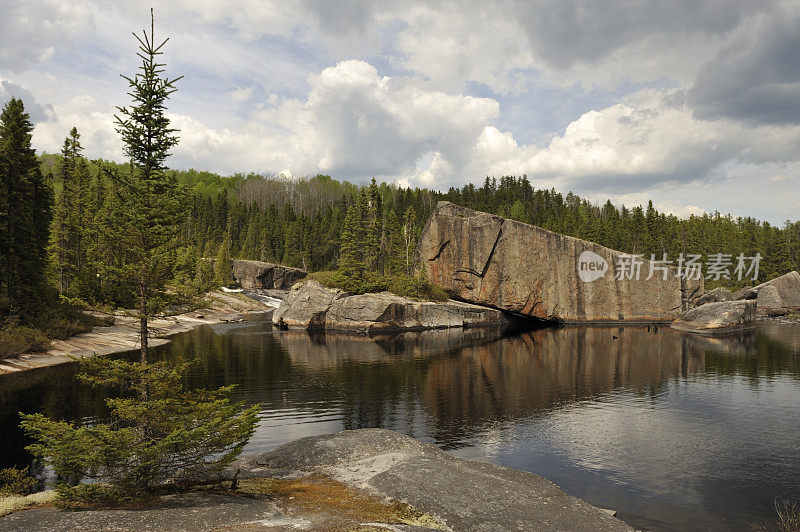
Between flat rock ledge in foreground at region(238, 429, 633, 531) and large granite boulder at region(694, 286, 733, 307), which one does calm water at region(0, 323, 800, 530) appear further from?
large granite boulder at region(694, 286, 733, 307)

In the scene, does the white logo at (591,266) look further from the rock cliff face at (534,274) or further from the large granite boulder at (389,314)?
the large granite boulder at (389,314)

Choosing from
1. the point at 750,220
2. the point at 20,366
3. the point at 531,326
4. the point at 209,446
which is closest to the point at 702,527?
the point at 209,446

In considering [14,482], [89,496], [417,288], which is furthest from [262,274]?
[89,496]

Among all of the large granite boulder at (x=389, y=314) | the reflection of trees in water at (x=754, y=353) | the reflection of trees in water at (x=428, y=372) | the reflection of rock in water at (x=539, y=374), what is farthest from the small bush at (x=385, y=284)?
Result: the reflection of trees in water at (x=754, y=353)

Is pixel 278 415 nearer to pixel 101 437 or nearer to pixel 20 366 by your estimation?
pixel 101 437

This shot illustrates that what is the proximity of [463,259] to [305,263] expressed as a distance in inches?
2602

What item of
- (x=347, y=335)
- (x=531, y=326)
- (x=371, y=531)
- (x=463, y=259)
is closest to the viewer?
(x=371, y=531)

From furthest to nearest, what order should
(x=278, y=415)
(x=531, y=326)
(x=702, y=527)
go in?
(x=531, y=326) < (x=278, y=415) < (x=702, y=527)

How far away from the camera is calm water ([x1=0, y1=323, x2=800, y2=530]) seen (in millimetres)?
20453

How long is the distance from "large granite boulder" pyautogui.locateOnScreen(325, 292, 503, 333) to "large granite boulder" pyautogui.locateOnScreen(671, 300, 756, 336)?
38.8m

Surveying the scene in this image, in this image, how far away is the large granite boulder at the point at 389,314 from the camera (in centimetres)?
7544

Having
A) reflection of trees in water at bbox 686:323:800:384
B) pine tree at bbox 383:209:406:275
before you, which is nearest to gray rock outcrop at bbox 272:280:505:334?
pine tree at bbox 383:209:406:275

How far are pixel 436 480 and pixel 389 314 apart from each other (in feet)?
193

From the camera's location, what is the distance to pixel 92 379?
15.4 meters
